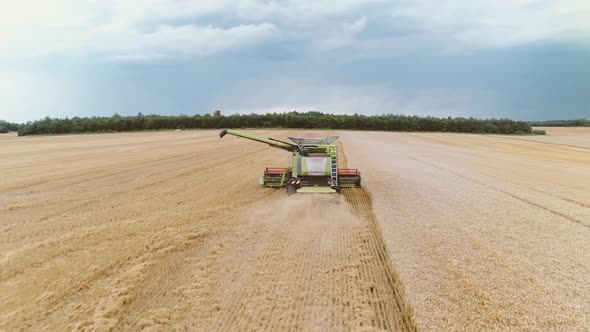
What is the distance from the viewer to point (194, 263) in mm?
6648

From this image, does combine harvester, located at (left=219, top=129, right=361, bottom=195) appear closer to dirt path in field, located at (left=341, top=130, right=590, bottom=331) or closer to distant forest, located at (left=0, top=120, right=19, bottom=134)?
dirt path in field, located at (left=341, top=130, right=590, bottom=331)

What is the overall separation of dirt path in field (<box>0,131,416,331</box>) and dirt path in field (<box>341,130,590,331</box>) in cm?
52

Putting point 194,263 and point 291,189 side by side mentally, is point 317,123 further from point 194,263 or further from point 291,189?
point 194,263

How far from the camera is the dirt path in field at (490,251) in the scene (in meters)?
5.07

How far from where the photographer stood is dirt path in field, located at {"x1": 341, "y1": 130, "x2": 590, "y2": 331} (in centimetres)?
507

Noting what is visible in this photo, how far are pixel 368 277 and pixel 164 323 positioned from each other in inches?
122

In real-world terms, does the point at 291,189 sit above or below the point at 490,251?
above

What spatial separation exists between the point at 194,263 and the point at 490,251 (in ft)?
17.9

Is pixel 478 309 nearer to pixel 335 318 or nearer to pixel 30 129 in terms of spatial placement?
pixel 335 318

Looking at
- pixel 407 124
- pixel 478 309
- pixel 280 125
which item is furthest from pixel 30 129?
pixel 478 309

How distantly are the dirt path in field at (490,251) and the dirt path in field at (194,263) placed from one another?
0.52m

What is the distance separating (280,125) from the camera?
74188 mm

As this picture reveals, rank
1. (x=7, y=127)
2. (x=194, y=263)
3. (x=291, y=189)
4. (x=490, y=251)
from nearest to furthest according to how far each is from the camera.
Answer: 1. (x=194, y=263)
2. (x=490, y=251)
3. (x=291, y=189)
4. (x=7, y=127)

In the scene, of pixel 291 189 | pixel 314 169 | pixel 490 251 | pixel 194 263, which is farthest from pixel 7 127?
pixel 490 251
